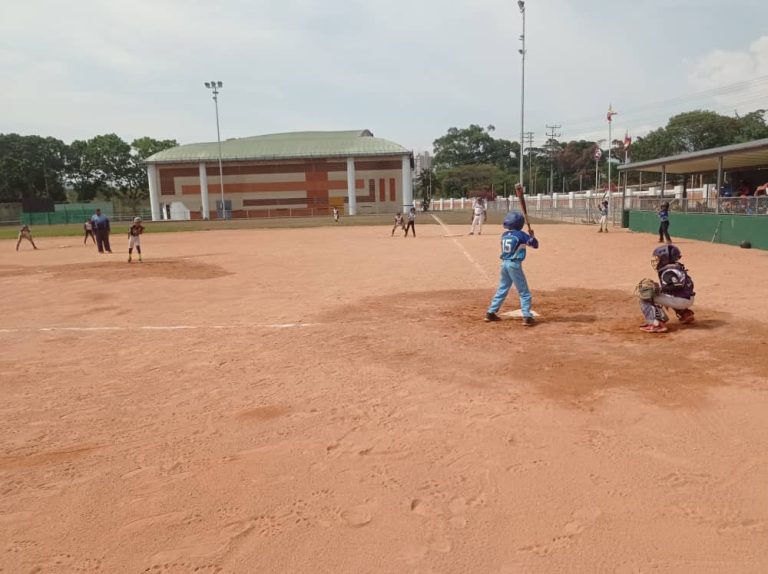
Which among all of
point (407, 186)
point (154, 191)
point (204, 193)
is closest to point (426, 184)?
point (407, 186)

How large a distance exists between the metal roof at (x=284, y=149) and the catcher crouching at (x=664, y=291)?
62.8m

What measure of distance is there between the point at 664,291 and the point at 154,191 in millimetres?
73529

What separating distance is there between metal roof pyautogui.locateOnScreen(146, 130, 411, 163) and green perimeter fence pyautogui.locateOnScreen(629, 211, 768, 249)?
45473 mm

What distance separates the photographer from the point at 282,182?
70625 mm

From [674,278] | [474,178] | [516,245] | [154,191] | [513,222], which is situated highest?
[474,178]

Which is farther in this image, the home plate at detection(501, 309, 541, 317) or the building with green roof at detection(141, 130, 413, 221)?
the building with green roof at detection(141, 130, 413, 221)

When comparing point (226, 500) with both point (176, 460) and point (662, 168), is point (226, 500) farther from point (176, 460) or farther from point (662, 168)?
point (662, 168)

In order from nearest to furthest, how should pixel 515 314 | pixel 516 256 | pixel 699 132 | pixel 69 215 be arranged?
1. pixel 516 256
2. pixel 515 314
3. pixel 69 215
4. pixel 699 132

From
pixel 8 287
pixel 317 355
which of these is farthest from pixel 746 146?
pixel 8 287

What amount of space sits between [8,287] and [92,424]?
11764mm

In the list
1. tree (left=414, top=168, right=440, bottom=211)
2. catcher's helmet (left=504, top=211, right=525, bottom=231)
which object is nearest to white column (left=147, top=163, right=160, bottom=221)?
tree (left=414, top=168, right=440, bottom=211)

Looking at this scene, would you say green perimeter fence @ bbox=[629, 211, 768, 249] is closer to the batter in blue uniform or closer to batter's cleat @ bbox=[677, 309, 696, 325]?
batter's cleat @ bbox=[677, 309, 696, 325]

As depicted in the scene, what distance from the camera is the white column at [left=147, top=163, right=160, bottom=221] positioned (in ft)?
231

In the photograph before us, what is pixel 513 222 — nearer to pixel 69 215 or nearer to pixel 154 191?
pixel 154 191
